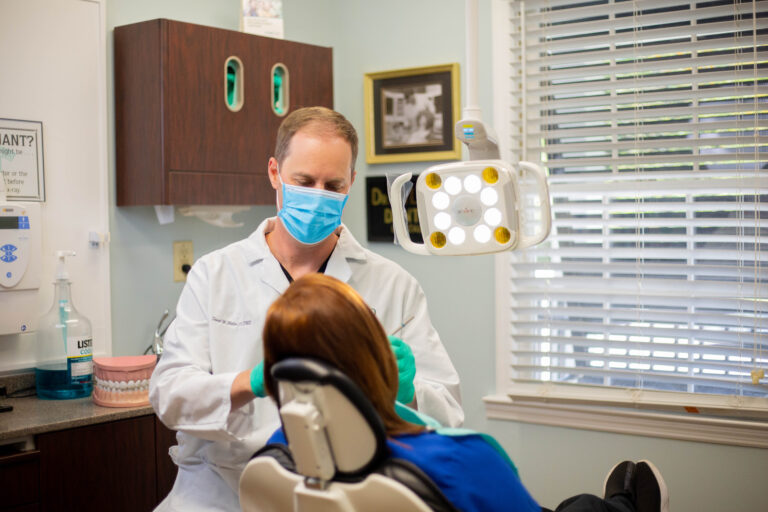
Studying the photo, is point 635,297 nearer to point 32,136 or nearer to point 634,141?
point 634,141

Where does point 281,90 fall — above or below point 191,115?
above

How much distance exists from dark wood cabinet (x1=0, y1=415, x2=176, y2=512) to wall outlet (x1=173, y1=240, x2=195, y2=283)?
0.65 m

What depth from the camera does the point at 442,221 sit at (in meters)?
1.28

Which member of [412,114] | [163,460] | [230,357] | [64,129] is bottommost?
[163,460]

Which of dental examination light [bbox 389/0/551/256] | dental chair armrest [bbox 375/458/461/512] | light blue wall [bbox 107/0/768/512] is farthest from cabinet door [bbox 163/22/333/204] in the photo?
dental chair armrest [bbox 375/458/461/512]

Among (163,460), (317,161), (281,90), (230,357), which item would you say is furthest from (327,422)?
(281,90)

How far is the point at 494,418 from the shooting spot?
2842 millimetres

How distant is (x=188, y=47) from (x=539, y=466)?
1883 millimetres

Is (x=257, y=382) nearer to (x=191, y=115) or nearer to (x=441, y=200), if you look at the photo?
(x=441, y=200)

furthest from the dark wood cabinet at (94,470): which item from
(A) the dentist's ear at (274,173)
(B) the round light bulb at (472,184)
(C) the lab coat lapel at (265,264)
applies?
(B) the round light bulb at (472,184)

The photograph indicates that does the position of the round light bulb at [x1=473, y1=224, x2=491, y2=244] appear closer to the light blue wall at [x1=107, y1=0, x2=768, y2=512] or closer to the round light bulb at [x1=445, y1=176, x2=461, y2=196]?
the round light bulb at [x1=445, y1=176, x2=461, y2=196]

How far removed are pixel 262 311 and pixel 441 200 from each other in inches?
24.3

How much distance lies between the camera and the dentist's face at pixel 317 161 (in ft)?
5.56

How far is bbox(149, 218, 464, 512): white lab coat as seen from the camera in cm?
151
